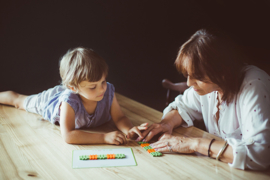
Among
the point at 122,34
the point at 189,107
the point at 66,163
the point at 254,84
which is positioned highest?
the point at 122,34

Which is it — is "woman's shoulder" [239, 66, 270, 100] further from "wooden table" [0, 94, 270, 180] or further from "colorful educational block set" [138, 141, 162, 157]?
"colorful educational block set" [138, 141, 162, 157]

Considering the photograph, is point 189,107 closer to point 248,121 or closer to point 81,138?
point 248,121

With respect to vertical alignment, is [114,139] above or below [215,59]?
below

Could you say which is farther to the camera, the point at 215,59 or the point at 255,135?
the point at 215,59

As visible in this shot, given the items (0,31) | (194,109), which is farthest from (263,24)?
(0,31)

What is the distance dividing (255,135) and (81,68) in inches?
34.4

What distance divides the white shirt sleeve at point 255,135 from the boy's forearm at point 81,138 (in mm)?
609

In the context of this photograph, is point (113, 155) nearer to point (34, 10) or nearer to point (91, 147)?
point (91, 147)

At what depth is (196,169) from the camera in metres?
1.06

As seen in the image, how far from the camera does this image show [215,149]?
1.12 metres

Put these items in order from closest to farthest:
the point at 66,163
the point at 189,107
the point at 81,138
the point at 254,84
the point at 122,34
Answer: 1. the point at 66,163
2. the point at 254,84
3. the point at 81,138
4. the point at 189,107
5. the point at 122,34

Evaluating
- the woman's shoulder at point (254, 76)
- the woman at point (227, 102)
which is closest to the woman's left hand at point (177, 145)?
the woman at point (227, 102)

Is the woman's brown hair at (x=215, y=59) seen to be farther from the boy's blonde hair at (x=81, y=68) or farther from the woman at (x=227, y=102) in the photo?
the boy's blonde hair at (x=81, y=68)

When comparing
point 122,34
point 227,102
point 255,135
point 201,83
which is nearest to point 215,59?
point 201,83
